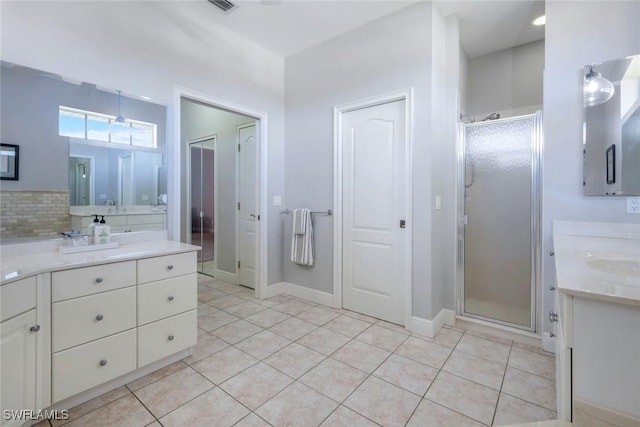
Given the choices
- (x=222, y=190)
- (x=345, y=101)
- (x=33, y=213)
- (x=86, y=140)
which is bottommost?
(x=33, y=213)

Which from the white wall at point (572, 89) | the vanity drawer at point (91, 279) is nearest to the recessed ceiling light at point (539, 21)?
the white wall at point (572, 89)

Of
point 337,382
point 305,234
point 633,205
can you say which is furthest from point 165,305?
point 633,205

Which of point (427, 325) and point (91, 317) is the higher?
point (91, 317)

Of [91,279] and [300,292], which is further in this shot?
[300,292]

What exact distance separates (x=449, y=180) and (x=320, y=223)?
1395mm

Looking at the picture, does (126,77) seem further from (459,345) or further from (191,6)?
(459,345)

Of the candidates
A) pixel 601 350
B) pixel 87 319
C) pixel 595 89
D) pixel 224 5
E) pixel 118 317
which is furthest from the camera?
pixel 224 5

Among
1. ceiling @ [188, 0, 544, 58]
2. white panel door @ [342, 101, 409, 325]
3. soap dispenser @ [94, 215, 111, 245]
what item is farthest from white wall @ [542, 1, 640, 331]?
soap dispenser @ [94, 215, 111, 245]

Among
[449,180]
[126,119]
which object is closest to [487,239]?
[449,180]

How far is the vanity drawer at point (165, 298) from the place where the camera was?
1.82 meters

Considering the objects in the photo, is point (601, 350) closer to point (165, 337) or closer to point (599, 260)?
point (599, 260)

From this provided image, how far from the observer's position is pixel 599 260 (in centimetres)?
132

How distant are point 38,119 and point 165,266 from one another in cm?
120

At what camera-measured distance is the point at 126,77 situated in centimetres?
219
